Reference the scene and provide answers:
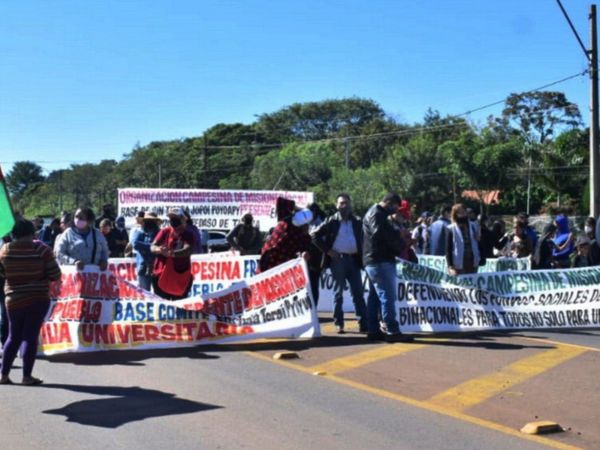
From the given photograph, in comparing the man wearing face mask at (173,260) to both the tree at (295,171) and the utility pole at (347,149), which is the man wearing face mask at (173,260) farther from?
the utility pole at (347,149)

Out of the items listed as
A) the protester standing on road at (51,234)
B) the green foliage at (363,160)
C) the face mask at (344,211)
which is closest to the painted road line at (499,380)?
the face mask at (344,211)

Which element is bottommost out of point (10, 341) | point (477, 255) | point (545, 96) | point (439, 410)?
point (439, 410)

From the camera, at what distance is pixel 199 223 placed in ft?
76.6

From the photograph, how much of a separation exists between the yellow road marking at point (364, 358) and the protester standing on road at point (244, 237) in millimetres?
5487

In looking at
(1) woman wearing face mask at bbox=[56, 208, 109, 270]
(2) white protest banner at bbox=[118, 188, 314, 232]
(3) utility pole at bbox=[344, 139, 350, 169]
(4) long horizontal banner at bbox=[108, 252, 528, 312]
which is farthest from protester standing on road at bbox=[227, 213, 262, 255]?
(3) utility pole at bbox=[344, 139, 350, 169]

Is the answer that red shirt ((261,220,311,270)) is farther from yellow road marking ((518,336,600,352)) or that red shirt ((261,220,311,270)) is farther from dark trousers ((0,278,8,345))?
dark trousers ((0,278,8,345))

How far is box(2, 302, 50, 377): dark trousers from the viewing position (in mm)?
7977

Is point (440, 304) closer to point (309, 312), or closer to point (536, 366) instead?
point (309, 312)

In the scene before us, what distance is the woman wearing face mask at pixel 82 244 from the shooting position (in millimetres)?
10203

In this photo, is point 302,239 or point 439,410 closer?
point 439,410

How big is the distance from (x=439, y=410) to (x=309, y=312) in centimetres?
372

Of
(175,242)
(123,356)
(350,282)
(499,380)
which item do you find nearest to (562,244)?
(350,282)

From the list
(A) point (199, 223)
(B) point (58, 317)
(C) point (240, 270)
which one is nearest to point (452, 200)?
(A) point (199, 223)

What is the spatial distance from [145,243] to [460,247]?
467 centimetres
